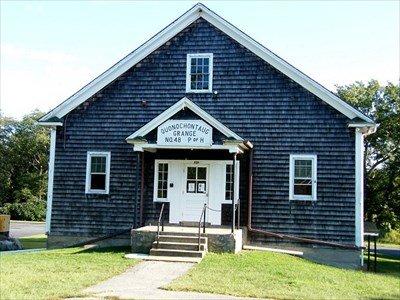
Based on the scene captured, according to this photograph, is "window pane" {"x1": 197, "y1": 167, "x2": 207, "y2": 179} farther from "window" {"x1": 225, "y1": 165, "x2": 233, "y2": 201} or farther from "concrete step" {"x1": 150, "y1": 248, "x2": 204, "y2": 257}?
"concrete step" {"x1": 150, "y1": 248, "x2": 204, "y2": 257}

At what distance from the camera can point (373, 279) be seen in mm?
12281

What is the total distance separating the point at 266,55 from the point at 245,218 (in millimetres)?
5736

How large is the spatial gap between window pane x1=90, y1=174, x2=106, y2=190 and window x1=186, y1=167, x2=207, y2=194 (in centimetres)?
309

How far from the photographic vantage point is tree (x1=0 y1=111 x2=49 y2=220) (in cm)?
4944

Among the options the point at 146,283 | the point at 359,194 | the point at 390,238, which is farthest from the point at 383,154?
the point at 146,283

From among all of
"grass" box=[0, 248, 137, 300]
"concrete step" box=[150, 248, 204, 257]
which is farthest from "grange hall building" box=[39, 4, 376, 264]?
"grass" box=[0, 248, 137, 300]

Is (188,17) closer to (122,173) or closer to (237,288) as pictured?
(122,173)

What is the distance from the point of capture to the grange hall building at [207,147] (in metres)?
16.0

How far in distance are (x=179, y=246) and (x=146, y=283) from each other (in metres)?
3.58

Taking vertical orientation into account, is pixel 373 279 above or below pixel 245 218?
below

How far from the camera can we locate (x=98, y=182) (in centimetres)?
1759

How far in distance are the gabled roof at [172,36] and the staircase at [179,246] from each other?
6.41m

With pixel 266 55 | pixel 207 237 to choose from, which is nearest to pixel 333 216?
pixel 207 237

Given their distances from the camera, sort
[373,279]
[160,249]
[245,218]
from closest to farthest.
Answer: [373,279]
[160,249]
[245,218]
